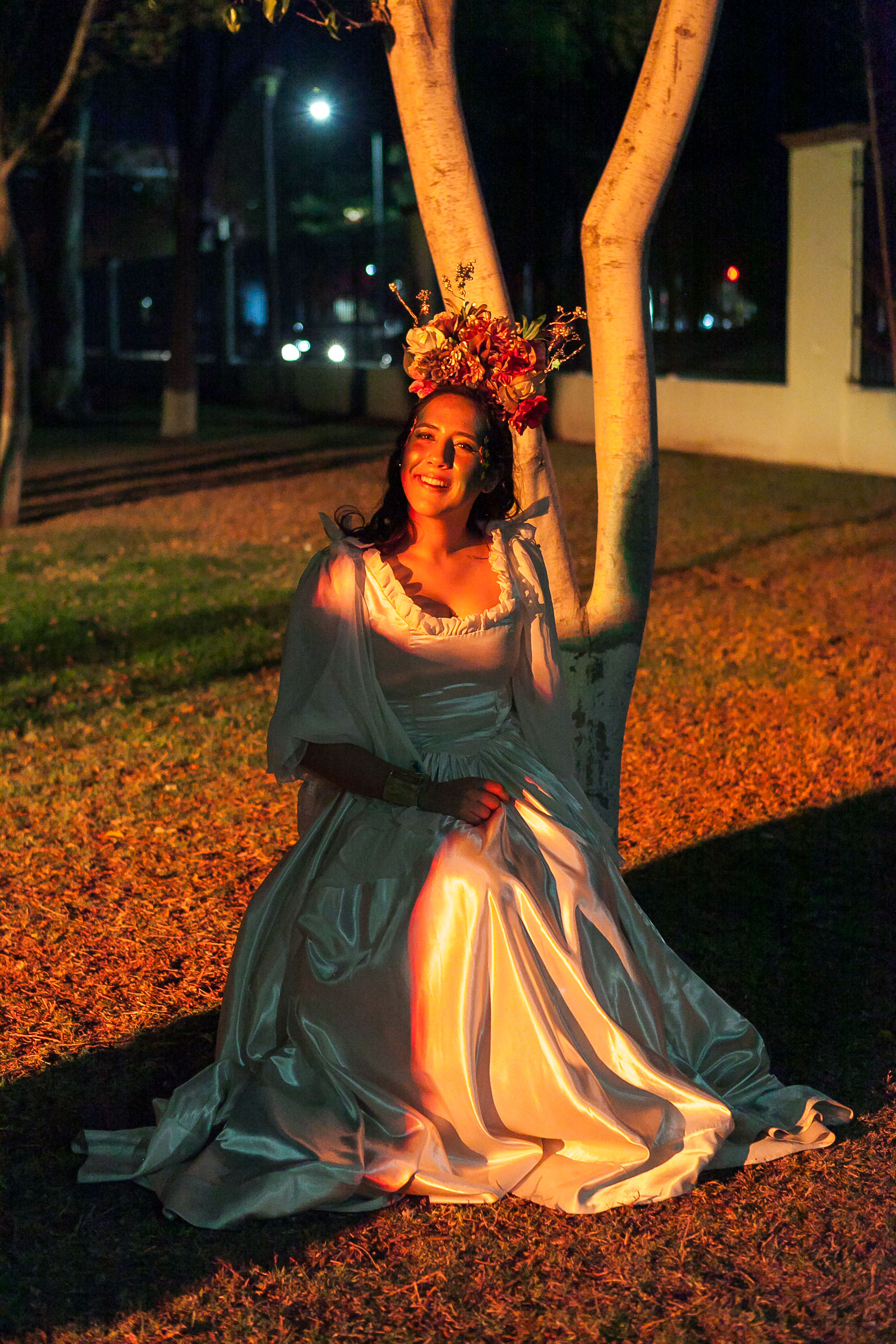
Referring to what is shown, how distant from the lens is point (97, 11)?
14594mm

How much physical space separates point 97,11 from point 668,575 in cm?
867

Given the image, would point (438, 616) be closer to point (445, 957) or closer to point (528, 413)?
point (528, 413)

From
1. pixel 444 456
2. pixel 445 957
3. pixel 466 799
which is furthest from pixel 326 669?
pixel 445 957

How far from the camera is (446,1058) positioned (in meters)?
3.13

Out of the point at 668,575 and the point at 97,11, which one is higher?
the point at 97,11

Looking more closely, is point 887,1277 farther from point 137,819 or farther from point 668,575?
point 668,575

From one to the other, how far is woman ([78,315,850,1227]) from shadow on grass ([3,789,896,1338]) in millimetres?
98

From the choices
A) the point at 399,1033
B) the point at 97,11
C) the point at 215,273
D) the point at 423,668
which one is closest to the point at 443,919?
the point at 399,1033

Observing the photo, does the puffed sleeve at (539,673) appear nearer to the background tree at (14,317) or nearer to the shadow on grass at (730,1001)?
the shadow on grass at (730,1001)

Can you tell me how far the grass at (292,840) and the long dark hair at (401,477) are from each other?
1.40m

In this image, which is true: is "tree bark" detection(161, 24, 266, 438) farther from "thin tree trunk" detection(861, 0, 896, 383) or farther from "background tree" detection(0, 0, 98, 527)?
"thin tree trunk" detection(861, 0, 896, 383)

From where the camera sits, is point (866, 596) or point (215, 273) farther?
point (215, 273)

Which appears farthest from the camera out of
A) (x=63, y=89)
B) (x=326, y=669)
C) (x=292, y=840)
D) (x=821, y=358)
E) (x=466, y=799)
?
(x=821, y=358)

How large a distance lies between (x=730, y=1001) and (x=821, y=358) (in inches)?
546
